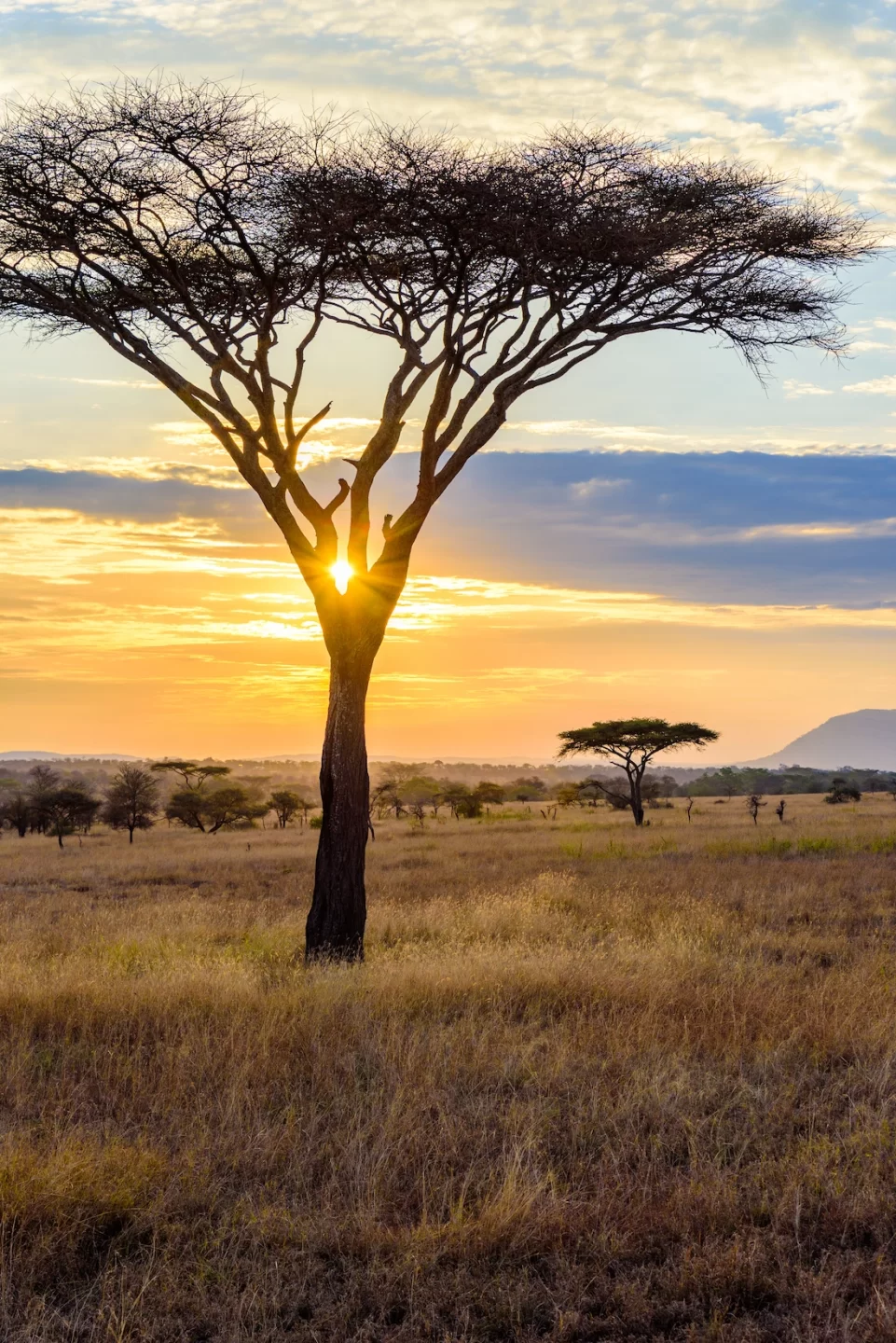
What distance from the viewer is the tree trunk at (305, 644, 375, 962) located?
1141cm

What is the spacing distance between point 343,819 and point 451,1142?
20.4 ft

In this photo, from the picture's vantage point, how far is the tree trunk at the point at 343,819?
11.4 m

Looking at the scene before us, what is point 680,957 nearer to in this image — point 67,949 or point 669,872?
point 67,949

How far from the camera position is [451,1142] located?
18.3 ft

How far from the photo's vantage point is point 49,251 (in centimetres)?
1309

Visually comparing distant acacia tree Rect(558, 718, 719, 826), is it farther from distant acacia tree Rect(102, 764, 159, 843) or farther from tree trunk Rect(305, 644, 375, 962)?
tree trunk Rect(305, 644, 375, 962)

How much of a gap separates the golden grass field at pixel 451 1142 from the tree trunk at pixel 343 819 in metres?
0.59

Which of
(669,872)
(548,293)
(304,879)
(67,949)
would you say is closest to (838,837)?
(669,872)

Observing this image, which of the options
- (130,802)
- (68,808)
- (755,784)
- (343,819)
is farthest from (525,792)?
(343,819)

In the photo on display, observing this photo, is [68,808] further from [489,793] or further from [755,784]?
[755,784]

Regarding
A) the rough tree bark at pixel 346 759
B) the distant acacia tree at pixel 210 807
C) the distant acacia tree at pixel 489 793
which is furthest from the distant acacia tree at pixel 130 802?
the rough tree bark at pixel 346 759

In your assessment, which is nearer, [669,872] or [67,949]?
[67,949]

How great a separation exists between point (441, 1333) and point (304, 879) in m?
20.4

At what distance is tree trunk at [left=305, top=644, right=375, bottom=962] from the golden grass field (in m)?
0.59
